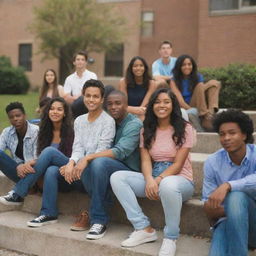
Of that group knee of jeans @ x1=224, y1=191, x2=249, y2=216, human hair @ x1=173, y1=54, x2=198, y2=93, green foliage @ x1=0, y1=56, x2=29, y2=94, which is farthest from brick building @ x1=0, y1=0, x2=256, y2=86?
knee of jeans @ x1=224, y1=191, x2=249, y2=216

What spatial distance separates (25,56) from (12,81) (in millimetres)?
6615

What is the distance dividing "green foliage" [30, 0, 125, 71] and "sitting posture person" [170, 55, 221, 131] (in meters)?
15.2

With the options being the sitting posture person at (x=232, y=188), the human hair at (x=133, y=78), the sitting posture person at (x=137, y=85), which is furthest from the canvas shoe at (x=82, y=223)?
the human hair at (x=133, y=78)

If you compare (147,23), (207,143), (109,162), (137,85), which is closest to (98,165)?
(109,162)

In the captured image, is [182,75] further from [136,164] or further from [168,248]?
[168,248]

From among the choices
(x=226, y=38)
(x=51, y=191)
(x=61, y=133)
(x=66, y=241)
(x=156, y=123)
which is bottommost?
(x=66, y=241)

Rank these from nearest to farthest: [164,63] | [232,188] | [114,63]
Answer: [232,188] → [164,63] → [114,63]

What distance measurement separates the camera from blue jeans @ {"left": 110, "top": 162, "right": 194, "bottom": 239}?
3.55m

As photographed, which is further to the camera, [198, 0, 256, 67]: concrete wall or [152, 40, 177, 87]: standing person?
[198, 0, 256, 67]: concrete wall

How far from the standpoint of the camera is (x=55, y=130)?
15.9ft

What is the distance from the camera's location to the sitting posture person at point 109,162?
12.9 feet

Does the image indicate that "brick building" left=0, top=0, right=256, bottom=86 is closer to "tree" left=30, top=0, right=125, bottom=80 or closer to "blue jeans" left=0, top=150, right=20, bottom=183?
"tree" left=30, top=0, right=125, bottom=80

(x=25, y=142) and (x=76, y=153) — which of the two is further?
(x=25, y=142)

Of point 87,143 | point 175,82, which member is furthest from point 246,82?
point 87,143
